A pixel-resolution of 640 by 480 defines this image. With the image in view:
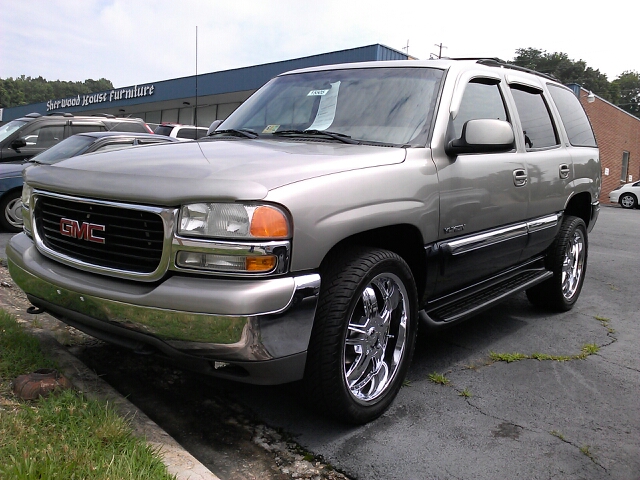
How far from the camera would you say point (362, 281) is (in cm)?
285

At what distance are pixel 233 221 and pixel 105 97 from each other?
141 feet

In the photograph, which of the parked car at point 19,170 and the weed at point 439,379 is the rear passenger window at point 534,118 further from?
the parked car at point 19,170

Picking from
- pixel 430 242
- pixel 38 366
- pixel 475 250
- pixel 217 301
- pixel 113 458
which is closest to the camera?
pixel 113 458

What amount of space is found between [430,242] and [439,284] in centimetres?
32

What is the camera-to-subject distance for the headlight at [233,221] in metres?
2.49

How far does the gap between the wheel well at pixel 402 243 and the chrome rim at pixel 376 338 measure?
21 cm

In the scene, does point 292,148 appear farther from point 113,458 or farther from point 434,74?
point 113,458

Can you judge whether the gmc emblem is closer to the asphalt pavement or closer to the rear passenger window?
the asphalt pavement

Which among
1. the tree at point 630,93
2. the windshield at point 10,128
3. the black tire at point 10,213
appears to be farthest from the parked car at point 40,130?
the tree at point 630,93

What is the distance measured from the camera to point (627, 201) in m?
28.6

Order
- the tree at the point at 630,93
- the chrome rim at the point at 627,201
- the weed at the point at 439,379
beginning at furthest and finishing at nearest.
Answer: the tree at the point at 630,93
the chrome rim at the point at 627,201
the weed at the point at 439,379

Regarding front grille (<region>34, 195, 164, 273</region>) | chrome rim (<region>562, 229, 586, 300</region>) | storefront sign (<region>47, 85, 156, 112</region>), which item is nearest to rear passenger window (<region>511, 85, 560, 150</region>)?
chrome rim (<region>562, 229, 586, 300</region>)

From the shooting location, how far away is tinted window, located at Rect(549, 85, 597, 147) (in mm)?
5402

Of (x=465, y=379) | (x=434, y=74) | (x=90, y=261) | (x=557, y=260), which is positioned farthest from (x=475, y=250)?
(x=90, y=261)
